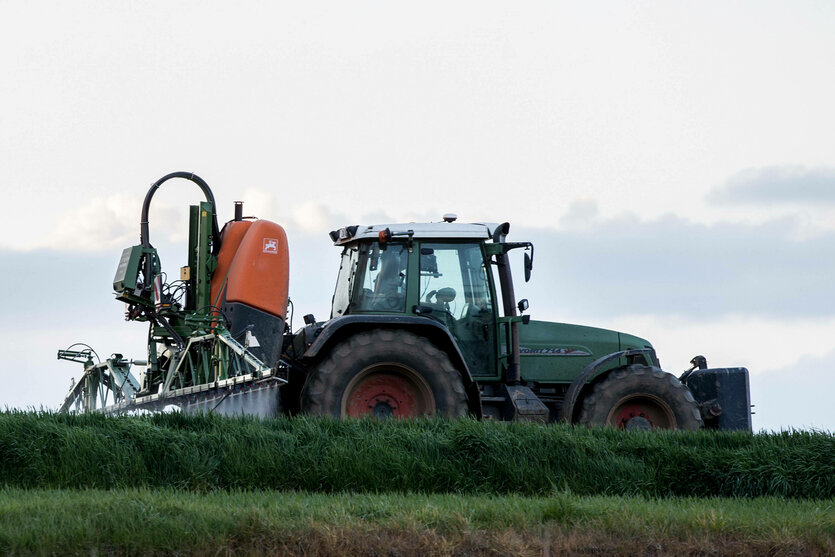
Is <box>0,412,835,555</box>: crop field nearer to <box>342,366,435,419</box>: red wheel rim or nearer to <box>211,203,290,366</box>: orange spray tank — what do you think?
<box>342,366,435,419</box>: red wheel rim

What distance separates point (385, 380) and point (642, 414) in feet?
10.3

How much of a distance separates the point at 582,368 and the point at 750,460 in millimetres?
3346

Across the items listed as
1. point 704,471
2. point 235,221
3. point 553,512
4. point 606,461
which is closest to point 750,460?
point 704,471

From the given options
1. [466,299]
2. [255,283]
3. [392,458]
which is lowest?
[392,458]

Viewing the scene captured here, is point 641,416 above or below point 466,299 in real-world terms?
below

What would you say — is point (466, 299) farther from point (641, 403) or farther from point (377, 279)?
point (641, 403)

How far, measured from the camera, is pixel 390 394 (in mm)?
10836

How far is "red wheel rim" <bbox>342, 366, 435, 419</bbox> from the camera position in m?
10.7

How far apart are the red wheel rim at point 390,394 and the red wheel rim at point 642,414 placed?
2.34 meters

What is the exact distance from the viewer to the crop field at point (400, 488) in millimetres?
6574

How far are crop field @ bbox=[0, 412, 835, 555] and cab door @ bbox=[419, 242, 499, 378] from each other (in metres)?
2.00

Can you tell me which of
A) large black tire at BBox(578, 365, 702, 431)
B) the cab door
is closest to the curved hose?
the cab door

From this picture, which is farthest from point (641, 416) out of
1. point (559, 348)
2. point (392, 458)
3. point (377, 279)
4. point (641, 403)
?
point (392, 458)

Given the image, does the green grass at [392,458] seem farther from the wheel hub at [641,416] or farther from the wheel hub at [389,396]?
the wheel hub at [641,416]
